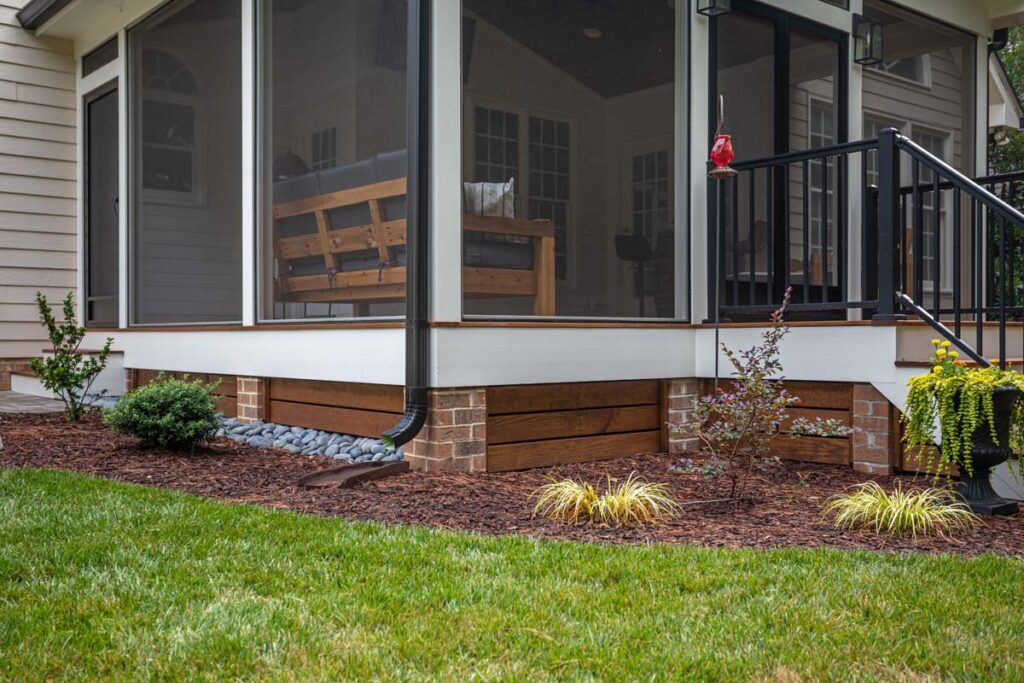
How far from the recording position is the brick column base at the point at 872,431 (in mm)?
4770

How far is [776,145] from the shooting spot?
617cm

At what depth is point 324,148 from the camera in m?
5.65

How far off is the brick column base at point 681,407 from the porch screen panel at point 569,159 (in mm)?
445

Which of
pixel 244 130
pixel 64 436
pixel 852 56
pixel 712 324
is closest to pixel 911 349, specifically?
pixel 712 324

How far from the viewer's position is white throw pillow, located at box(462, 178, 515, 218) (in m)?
4.77

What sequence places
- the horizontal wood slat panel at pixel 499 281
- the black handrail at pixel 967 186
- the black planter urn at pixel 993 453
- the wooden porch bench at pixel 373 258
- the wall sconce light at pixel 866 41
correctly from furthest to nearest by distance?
the wall sconce light at pixel 866 41, the wooden porch bench at pixel 373 258, the horizontal wood slat panel at pixel 499 281, the black handrail at pixel 967 186, the black planter urn at pixel 993 453

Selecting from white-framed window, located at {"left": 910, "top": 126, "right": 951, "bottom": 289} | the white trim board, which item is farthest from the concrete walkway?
white-framed window, located at {"left": 910, "top": 126, "right": 951, "bottom": 289}

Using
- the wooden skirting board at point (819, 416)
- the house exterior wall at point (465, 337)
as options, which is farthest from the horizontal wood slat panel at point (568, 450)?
the wooden skirting board at point (819, 416)

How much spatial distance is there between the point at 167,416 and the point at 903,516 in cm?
368

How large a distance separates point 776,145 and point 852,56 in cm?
98

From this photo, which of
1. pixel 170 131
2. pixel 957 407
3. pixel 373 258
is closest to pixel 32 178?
pixel 170 131

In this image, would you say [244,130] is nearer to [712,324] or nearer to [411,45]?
[411,45]

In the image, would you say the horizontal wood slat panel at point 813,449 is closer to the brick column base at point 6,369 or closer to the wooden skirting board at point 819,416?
the wooden skirting board at point 819,416

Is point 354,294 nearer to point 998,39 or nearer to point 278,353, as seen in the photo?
point 278,353
